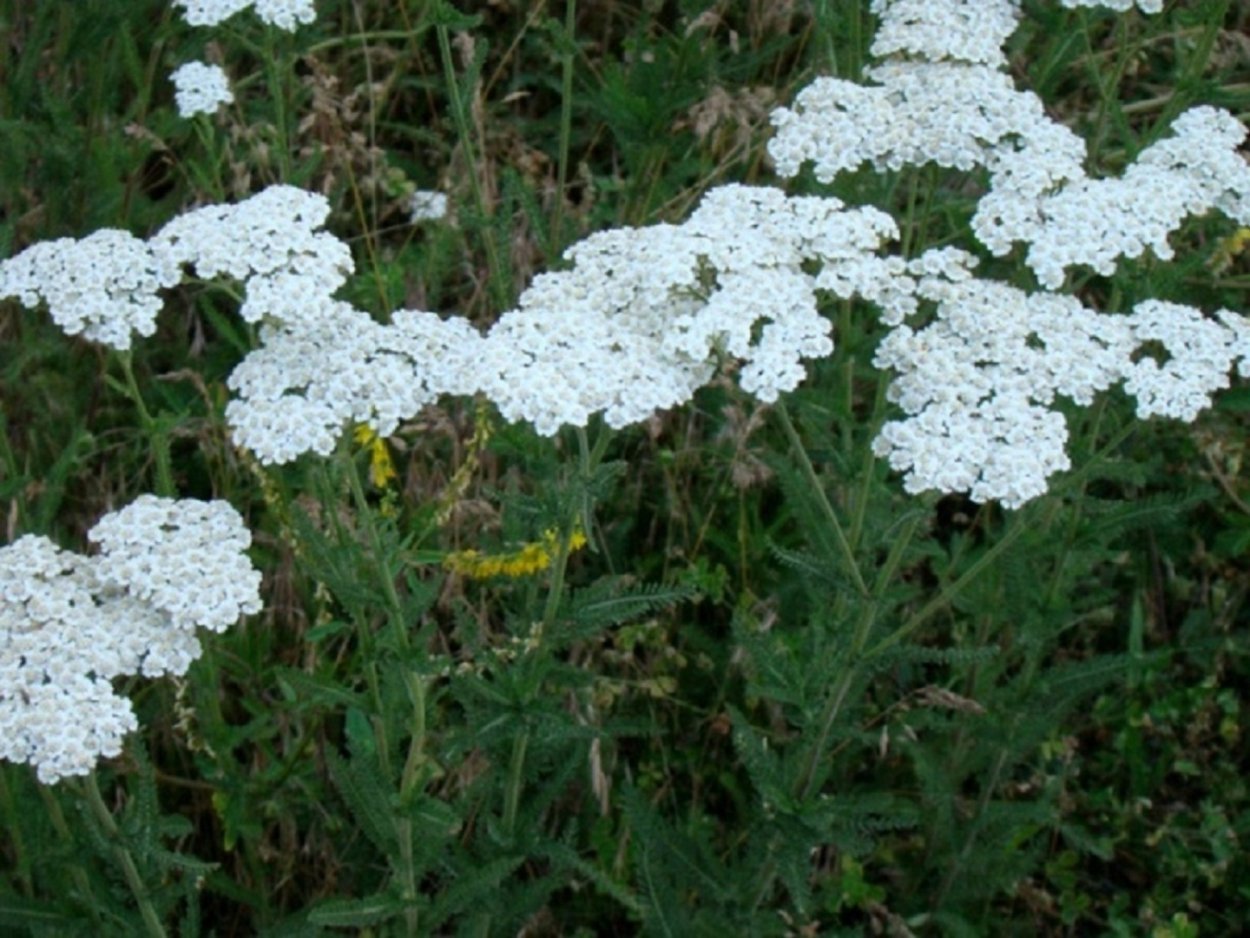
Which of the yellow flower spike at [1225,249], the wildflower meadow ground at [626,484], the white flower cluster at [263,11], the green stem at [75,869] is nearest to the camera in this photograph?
the wildflower meadow ground at [626,484]

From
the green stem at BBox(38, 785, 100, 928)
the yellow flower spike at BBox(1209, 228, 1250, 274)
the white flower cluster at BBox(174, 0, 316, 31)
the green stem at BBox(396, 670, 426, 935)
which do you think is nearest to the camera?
the green stem at BBox(396, 670, 426, 935)

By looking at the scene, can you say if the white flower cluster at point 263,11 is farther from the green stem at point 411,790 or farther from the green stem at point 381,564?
the green stem at point 411,790

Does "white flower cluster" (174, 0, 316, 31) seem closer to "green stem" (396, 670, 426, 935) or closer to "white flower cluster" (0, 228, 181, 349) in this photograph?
"white flower cluster" (0, 228, 181, 349)

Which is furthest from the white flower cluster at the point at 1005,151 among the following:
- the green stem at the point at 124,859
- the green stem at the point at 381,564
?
the green stem at the point at 124,859

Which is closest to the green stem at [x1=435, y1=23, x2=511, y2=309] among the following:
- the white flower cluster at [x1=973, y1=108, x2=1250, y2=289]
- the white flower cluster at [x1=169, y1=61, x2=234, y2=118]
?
the white flower cluster at [x1=169, y1=61, x2=234, y2=118]

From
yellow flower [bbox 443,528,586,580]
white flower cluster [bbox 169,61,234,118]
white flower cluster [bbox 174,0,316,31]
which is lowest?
yellow flower [bbox 443,528,586,580]

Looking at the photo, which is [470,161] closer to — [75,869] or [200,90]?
[200,90]
